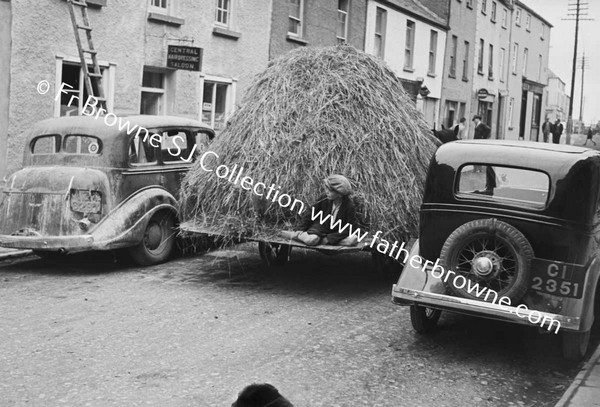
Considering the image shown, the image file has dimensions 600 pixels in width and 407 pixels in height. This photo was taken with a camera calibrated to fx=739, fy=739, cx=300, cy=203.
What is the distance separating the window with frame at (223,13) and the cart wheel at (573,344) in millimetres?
14701

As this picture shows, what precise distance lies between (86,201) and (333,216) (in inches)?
124

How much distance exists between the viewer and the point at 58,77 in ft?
47.2

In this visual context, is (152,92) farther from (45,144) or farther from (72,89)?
(45,144)

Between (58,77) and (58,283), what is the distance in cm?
708

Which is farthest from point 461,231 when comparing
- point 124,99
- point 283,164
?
point 124,99

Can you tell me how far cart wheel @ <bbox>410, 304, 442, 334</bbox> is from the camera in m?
6.71

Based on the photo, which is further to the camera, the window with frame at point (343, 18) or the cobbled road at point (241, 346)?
the window with frame at point (343, 18)

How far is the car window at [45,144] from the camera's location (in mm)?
9852

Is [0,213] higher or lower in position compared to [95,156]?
lower

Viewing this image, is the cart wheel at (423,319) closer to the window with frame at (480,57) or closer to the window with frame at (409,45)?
the window with frame at (409,45)

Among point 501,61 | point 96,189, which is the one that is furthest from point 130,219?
point 501,61

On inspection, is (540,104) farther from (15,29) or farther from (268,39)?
(15,29)

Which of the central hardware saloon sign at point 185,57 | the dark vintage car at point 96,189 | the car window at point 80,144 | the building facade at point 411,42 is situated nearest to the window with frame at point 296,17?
the building facade at point 411,42

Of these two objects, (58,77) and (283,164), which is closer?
(283,164)
